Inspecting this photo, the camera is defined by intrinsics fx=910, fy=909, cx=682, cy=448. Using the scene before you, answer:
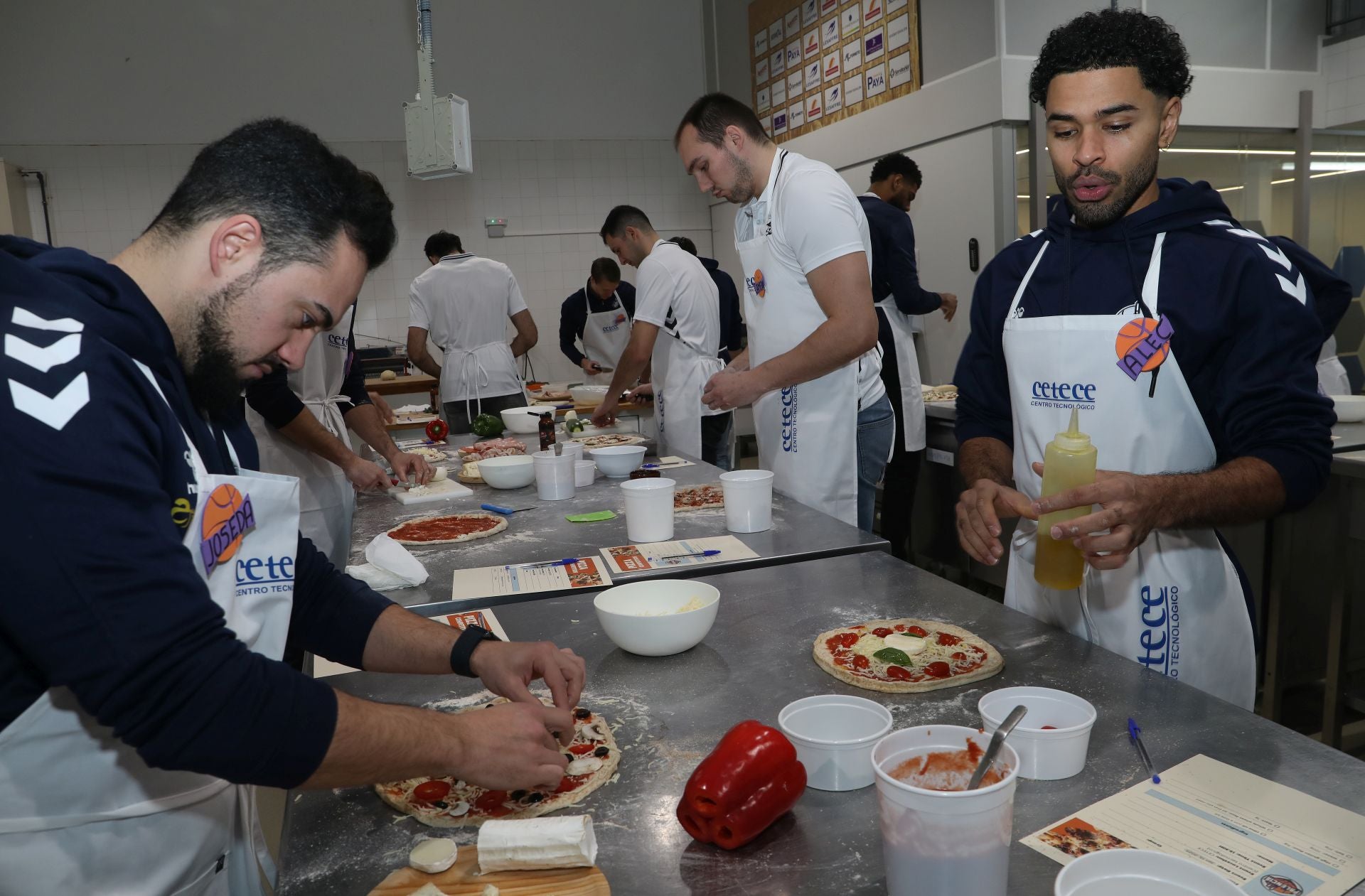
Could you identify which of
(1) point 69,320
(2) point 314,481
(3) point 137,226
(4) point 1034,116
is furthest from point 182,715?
(3) point 137,226

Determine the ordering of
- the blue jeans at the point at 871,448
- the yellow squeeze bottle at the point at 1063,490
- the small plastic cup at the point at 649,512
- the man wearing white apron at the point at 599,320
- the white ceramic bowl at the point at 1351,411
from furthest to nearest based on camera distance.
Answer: the man wearing white apron at the point at 599,320 < the white ceramic bowl at the point at 1351,411 < the blue jeans at the point at 871,448 < the small plastic cup at the point at 649,512 < the yellow squeeze bottle at the point at 1063,490

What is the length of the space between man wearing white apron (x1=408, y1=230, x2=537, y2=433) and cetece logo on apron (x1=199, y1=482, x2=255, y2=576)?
426 cm

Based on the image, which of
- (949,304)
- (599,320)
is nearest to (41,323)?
(949,304)

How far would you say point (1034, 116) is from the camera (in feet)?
15.1

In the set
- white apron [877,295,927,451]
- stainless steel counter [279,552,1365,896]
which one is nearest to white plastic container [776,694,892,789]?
stainless steel counter [279,552,1365,896]

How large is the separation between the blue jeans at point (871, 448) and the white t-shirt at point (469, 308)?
3.00 meters

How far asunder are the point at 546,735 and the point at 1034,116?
14.7ft

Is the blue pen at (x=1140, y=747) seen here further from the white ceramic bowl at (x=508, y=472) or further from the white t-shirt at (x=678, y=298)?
the white t-shirt at (x=678, y=298)

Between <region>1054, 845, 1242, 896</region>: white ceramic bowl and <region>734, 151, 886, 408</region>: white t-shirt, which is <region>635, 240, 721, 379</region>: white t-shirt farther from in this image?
<region>1054, 845, 1242, 896</region>: white ceramic bowl

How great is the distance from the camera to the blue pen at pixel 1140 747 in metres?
1.03

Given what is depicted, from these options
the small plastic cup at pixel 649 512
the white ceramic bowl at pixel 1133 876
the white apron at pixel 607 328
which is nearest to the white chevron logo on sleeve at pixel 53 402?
the white ceramic bowl at pixel 1133 876

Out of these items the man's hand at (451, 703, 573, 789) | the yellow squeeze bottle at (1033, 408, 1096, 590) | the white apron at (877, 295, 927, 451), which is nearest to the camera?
the man's hand at (451, 703, 573, 789)

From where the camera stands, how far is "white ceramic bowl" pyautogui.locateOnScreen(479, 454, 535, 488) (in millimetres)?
2904

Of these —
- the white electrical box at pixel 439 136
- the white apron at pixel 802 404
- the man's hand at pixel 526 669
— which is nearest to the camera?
the man's hand at pixel 526 669
